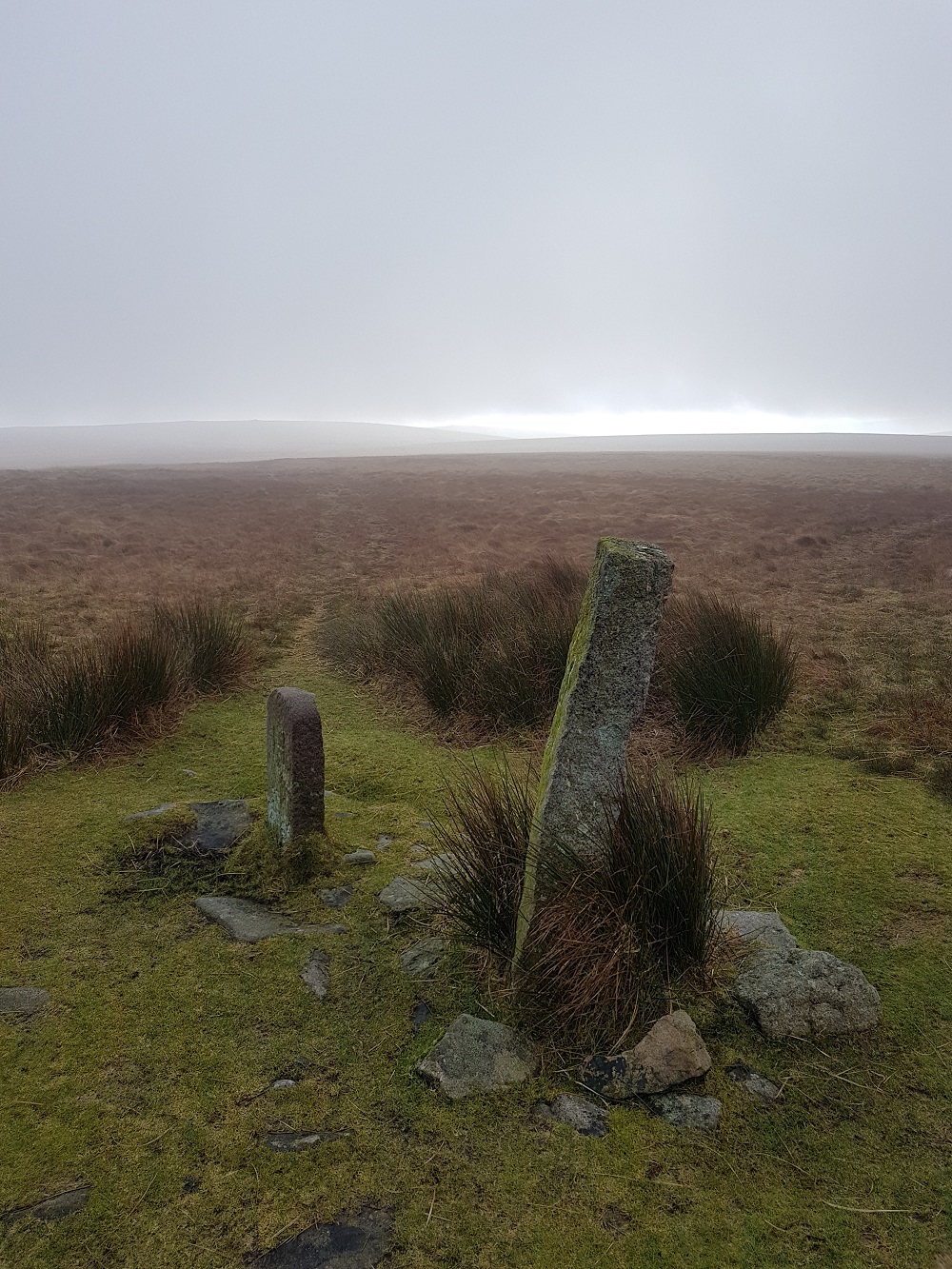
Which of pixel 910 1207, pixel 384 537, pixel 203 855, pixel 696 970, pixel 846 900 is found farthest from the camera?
pixel 384 537

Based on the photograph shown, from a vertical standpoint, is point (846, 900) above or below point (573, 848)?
below

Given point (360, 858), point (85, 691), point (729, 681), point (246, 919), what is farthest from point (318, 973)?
point (729, 681)

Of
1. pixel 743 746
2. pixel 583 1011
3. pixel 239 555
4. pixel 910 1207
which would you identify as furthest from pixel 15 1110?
pixel 239 555

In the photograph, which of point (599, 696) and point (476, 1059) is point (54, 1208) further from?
point (599, 696)

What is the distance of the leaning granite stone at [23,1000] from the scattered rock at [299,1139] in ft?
4.10

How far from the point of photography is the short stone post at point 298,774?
404 cm

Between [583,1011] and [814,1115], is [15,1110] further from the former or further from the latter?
[814,1115]

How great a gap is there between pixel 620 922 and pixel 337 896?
1721mm

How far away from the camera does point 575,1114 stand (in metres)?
2.52

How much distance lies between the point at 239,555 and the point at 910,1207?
1652 cm

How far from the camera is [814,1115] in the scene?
2.48m

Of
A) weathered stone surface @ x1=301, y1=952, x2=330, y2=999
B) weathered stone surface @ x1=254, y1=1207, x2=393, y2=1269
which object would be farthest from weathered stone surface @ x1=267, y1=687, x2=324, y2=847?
weathered stone surface @ x1=254, y1=1207, x2=393, y2=1269

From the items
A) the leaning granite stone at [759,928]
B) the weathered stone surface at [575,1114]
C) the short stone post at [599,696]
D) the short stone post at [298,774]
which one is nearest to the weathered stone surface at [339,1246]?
the weathered stone surface at [575,1114]

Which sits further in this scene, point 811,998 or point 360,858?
point 360,858
